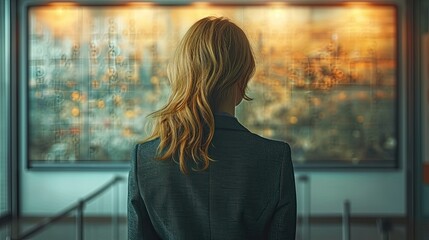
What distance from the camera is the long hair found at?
1.86m

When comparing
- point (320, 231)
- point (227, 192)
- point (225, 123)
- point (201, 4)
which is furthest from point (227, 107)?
point (320, 231)

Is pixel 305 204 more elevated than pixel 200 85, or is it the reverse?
pixel 200 85

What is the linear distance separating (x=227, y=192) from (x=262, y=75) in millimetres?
6050

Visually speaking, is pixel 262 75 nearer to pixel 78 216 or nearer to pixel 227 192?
pixel 78 216

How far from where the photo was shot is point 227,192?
1.86 metres

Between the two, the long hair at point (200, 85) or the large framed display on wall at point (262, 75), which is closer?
the long hair at point (200, 85)

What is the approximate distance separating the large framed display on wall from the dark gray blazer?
593 cm

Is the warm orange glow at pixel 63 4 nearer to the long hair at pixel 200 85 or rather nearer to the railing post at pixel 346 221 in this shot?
the railing post at pixel 346 221

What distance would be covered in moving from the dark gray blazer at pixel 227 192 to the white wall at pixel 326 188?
238 inches

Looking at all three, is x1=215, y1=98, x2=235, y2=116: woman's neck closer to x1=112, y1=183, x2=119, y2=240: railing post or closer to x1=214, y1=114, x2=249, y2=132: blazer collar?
x1=214, y1=114, x2=249, y2=132: blazer collar

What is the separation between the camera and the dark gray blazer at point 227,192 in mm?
1852

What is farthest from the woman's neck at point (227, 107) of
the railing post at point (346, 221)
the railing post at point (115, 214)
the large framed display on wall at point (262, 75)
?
the railing post at point (115, 214)

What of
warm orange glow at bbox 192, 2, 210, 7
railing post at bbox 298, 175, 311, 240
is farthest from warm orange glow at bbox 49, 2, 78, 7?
railing post at bbox 298, 175, 311, 240

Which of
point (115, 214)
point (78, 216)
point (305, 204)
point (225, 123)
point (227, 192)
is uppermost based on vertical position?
point (225, 123)
